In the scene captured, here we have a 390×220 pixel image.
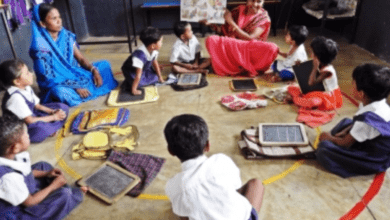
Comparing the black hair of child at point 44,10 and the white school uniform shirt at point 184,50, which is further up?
the black hair of child at point 44,10

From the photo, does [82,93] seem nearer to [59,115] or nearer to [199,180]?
[59,115]

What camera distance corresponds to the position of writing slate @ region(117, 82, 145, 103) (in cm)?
A: 318

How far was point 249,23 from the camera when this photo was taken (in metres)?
4.09

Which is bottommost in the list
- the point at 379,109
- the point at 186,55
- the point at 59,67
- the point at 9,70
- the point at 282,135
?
the point at 282,135

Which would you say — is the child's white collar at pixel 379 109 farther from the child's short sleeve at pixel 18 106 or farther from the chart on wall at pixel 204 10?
the chart on wall at pixel 204 10

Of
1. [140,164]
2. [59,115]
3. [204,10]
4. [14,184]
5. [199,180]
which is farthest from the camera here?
[204,10]

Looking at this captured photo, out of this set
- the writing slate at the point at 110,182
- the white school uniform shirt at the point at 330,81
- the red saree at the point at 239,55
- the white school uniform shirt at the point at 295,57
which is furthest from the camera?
the red saree at the point at 239,55

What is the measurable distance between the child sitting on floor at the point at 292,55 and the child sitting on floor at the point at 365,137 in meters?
1.43

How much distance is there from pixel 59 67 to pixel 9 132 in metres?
1.89

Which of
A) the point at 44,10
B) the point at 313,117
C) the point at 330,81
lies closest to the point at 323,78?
the point at 330,81

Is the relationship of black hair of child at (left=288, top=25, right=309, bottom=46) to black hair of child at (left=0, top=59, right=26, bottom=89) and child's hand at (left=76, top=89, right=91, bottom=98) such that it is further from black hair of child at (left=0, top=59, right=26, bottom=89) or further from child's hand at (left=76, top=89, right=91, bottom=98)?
black hair of child at (left=0, top=59, right=26, bottom=89)

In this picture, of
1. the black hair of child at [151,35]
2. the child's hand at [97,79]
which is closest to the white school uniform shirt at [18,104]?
the child's hand at [97,79]

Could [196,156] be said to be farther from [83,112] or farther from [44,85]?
[44,85]

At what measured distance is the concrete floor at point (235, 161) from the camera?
1.79 metres
